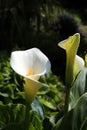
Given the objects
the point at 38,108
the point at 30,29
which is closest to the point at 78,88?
the point at 38,108

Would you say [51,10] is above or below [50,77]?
below

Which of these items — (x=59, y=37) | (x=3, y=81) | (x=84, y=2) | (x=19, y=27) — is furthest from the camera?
(x=84, y=2)

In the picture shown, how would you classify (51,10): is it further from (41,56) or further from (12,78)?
(41,56)

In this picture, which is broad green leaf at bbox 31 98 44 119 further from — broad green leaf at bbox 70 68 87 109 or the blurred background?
the blurred background

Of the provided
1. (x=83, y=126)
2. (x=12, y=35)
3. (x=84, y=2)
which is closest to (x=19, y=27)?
(x=12, y=35)

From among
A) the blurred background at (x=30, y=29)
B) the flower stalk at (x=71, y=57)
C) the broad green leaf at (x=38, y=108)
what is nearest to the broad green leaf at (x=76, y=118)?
the flower stalk at (x=71, y=57)

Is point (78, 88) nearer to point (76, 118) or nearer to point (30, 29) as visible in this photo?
point (76, 118)
